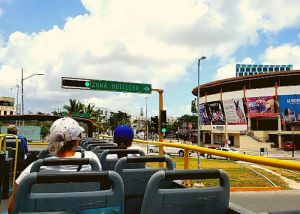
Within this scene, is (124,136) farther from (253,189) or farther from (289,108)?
(289,108)

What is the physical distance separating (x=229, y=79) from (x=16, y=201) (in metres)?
83.0

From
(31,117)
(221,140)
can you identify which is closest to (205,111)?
(221,140)

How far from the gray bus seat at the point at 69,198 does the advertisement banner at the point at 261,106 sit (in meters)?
76.7

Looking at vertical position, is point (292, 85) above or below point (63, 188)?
above

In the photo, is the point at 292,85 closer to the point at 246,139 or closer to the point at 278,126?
the point at 278,126

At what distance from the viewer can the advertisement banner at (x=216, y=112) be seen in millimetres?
85062

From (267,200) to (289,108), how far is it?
203ft

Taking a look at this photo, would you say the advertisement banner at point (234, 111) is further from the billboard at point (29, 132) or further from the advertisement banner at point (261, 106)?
the billboard at point (29, 132)

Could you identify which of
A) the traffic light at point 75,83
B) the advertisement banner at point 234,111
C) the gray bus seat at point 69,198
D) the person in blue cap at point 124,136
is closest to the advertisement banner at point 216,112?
the advertisement banner at point 234,111

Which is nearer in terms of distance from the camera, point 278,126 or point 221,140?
point 278,126

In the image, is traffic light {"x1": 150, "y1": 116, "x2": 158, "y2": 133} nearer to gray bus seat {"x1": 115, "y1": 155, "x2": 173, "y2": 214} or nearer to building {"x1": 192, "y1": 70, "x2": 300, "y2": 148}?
gray bus seat {"x1": 115, "y1": 155, "x2": 173, "y2": 214}

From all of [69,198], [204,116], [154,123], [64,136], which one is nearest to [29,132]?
[64,136]

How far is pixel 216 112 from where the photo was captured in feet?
284

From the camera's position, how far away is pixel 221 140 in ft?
269
